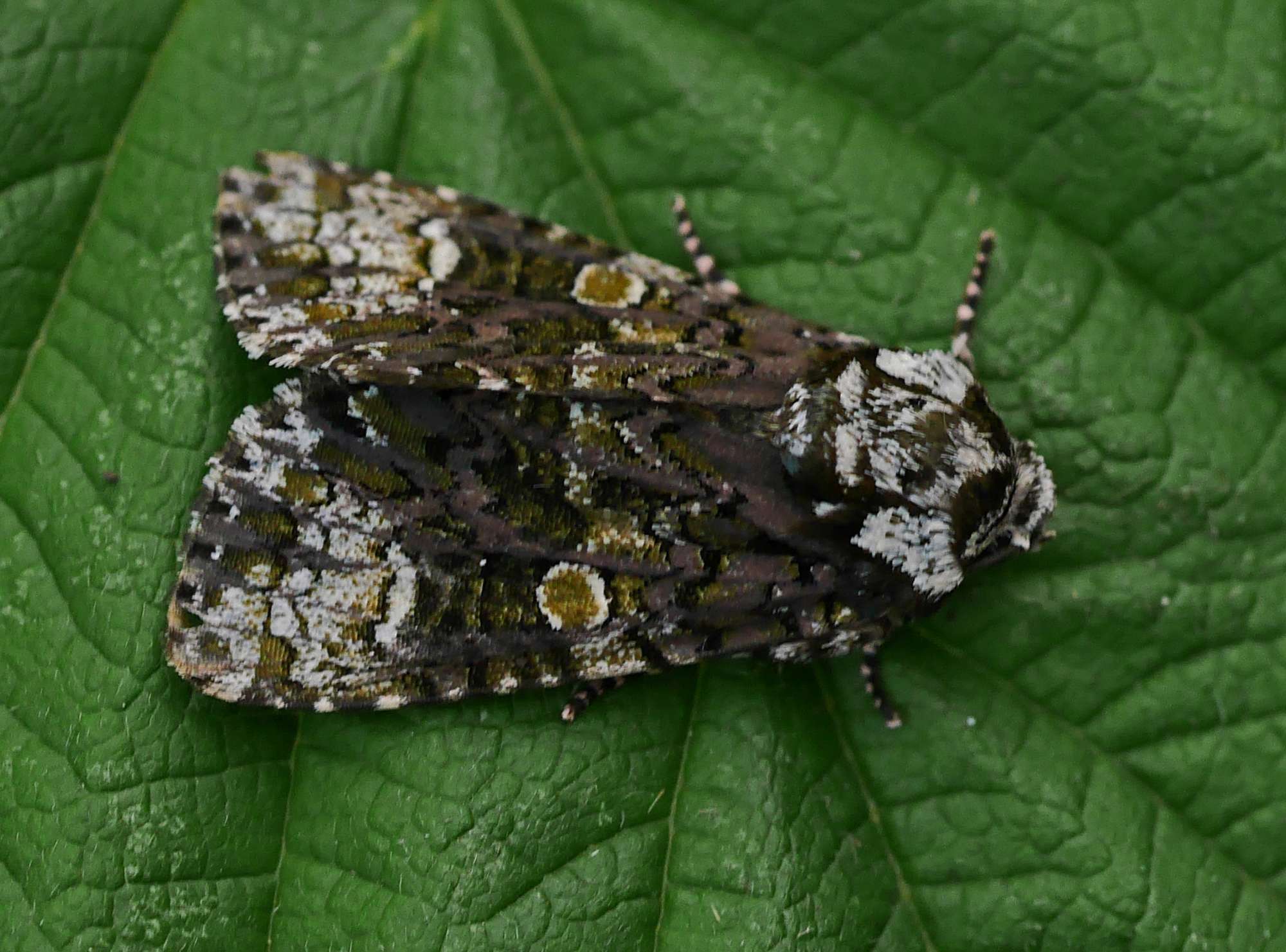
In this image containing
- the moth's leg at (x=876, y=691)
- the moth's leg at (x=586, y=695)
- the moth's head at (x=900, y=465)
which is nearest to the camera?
the moth's head at (x=900, y=465)

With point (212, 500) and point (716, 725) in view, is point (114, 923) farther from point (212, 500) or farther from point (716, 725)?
point (716, 725)

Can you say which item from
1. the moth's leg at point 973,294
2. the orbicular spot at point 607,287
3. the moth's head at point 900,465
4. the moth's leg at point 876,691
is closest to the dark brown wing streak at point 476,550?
the moth's head at point 900,465

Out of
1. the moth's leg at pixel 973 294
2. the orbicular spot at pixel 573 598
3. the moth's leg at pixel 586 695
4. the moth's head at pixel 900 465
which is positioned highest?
the moth's leg at pixel 973 294

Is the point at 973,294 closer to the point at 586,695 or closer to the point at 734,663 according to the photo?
the point at 734,663

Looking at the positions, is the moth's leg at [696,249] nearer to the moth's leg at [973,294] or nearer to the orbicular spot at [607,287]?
the orbicular spot at [607,287]

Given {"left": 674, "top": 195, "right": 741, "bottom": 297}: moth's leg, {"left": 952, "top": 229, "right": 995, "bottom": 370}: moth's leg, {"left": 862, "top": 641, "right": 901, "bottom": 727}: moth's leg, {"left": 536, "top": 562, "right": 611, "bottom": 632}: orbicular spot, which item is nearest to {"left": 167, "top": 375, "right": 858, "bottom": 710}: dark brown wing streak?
{"left": 536, "top": 562, "right": 611, "bottom": 632}: orbicular spot

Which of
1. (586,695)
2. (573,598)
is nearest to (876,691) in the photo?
(586,695)

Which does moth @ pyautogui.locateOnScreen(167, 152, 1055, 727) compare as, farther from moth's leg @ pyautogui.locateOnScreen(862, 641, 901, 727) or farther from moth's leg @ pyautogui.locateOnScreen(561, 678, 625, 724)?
moth's leg @ pyautogui.locateOnScreen(862, 641, 901, 727)

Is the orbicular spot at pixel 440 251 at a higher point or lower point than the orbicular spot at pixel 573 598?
higher
